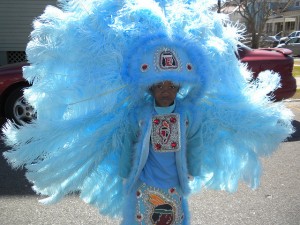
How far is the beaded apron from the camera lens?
203cm

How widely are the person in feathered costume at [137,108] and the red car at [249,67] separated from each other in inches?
157

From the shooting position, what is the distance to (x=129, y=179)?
6.71 ft

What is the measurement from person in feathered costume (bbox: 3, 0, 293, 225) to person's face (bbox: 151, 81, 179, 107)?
2cm

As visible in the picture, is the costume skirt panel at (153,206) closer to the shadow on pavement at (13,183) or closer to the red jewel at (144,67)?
the red jewel at (144,67)

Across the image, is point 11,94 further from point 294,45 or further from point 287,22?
point 287,22

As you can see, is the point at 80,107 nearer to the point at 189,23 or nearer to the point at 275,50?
the point at 189,23

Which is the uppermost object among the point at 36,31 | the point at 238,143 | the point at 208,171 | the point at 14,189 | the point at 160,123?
the point at 36,31

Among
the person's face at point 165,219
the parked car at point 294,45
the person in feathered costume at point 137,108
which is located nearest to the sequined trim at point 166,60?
the person in feathered costume at point 137,108

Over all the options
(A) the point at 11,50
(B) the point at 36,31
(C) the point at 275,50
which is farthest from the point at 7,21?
(B) the point at 36,31

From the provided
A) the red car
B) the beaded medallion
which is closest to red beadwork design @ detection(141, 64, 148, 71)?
the beaded medallion

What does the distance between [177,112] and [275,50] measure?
565 cm

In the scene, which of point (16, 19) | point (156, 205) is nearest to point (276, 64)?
point (156, 205)

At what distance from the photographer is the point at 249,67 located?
20.5 feet

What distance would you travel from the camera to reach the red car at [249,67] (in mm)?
6152
